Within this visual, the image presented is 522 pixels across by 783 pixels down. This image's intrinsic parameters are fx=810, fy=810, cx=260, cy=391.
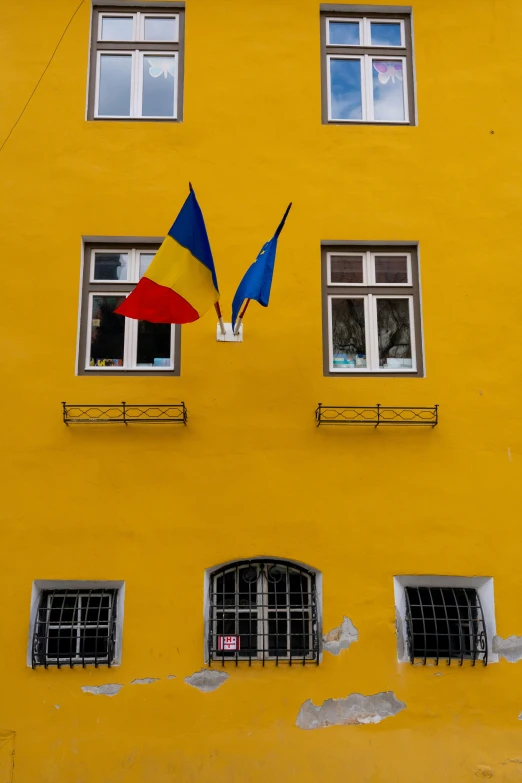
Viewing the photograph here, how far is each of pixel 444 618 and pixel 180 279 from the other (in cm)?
431

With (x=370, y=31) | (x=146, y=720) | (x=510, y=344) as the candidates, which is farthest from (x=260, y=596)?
(x=370, y=31)

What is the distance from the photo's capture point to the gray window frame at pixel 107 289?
28.6 feet

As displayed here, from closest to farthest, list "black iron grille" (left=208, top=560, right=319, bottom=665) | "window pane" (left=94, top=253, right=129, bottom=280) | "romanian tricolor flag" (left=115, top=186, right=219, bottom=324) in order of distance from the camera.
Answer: "romanian tricolor flag" (left=115, top=186, right=219, bottom=324) < "black iron grille" (left=208, top=560, right=319, bottom=665) < "window pane" (left=94, top=253, right=129, bottom=280)

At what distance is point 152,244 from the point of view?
907 cm

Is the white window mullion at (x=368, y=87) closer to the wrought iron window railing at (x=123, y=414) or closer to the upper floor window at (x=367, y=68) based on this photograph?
the upper floor window at (x=367, y=68)

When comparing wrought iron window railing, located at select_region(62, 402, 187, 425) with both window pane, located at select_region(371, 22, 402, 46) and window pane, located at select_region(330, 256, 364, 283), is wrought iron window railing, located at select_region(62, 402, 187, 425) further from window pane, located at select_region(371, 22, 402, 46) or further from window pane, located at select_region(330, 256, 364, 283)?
window pane, located at select_region(371, 22, 402, 46)

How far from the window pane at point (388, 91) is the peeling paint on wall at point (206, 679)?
6450 mm

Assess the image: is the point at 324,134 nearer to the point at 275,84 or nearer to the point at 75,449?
the point at 275,84

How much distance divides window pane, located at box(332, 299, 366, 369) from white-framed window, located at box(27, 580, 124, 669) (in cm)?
336

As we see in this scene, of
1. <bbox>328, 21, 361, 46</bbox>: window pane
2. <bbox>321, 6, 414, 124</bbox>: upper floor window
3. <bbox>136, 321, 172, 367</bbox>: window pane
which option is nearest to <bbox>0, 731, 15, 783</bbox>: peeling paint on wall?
<bbox>136, 321, 172, 367</bbox>: window pane

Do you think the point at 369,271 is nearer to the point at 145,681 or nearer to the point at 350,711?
the point at 350,711

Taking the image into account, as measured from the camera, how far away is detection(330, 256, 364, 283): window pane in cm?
912

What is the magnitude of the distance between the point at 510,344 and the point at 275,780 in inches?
200

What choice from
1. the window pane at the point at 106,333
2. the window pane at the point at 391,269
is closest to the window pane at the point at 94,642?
the window pane at the point at 106,333
